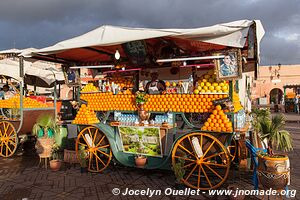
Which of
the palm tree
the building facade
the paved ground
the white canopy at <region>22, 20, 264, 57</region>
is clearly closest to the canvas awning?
the white canopy at <region>22, 20, 264, 57</region>

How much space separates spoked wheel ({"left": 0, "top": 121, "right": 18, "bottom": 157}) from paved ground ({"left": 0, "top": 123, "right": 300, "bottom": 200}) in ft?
3.27

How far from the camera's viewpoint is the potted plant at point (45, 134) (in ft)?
19.0

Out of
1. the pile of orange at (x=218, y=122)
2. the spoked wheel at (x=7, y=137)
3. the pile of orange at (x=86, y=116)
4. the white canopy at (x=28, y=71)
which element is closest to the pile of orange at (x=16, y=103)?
the spoked wheel at (x=7, y=137)

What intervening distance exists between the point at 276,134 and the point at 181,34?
2.37 metres

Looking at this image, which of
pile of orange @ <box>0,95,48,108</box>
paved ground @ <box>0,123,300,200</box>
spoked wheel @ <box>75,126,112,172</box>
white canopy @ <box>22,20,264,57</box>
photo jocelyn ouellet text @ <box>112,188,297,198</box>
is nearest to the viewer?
white canopy @ <box>22,20,264,57</box>

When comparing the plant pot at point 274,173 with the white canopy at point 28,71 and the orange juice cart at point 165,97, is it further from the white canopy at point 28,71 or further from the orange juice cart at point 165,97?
the white canopy at point 28,71

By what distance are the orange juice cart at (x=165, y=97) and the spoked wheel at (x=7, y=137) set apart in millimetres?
2366

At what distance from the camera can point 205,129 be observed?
4.35m

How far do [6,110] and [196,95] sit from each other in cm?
643

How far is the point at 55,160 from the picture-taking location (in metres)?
5.56

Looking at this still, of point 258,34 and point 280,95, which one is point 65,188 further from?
point 280,95

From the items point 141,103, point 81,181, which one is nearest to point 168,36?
point 141,103

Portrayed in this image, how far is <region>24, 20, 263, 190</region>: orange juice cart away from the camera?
4.16 metres

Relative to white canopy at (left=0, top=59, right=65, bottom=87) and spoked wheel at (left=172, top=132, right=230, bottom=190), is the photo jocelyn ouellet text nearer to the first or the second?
spoked wheel at (left=172, top=132, right=230, bottom=190)
